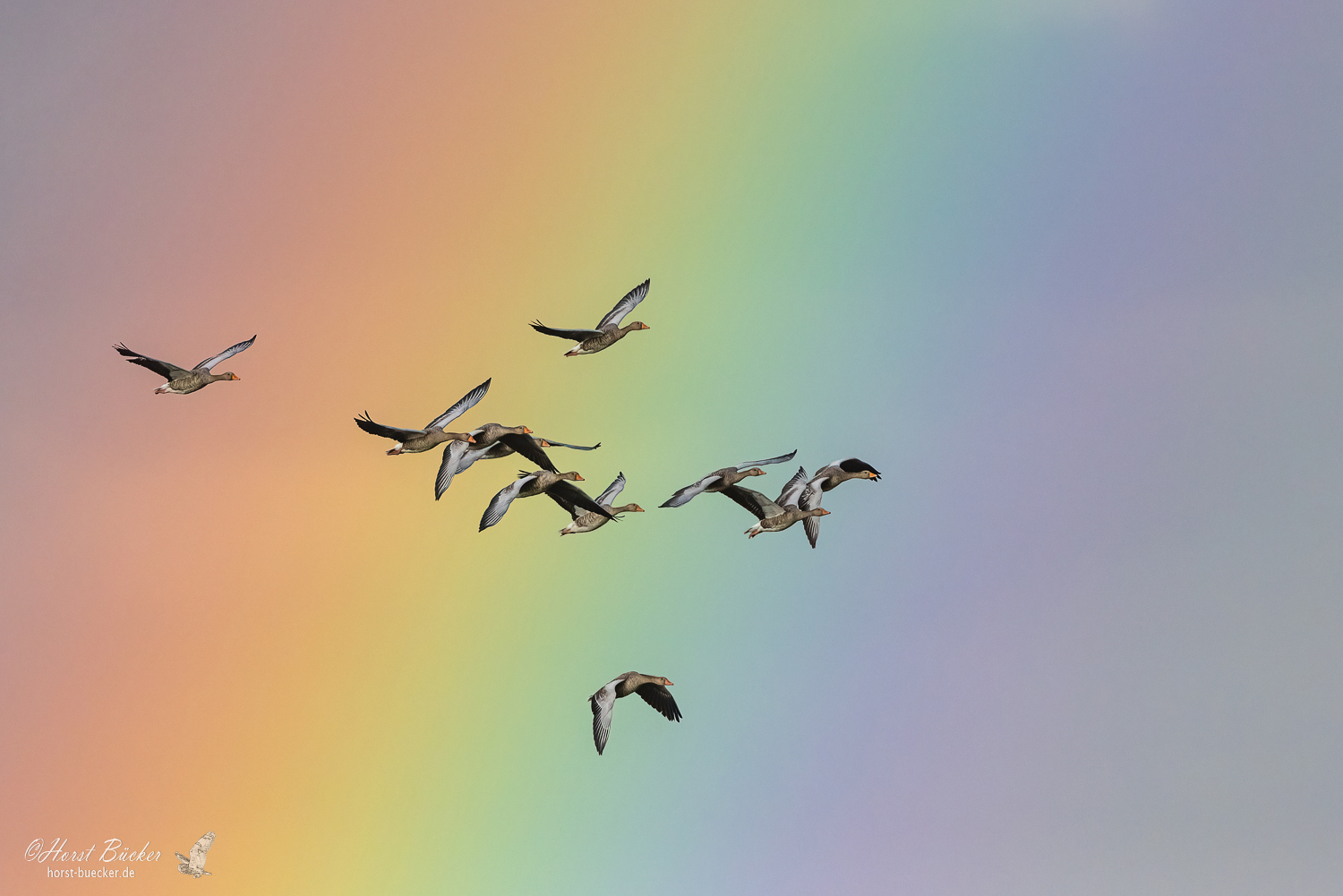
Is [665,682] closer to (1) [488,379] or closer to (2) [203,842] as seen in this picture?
(1) [488,379]

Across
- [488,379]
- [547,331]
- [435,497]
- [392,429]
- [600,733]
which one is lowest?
[600,733]

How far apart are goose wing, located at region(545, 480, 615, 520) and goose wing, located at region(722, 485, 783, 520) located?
5.03m

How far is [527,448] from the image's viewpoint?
51.9 meters

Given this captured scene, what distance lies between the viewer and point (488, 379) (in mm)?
50500

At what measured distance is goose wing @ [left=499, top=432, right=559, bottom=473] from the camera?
5103 centimetres

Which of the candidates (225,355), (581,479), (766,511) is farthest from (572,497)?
(225,355)

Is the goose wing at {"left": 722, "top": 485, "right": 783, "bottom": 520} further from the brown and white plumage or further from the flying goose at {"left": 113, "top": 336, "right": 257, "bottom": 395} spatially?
the flying goose at {"left": 113, "top": 336, "right": 257, "bottom": 395}

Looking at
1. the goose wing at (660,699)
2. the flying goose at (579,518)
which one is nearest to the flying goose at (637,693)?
the goose wing at (660,699)

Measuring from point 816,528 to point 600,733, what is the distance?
11955mm

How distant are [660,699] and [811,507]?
9.35 m

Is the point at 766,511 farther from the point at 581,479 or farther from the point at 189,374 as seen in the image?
the point at 189,374

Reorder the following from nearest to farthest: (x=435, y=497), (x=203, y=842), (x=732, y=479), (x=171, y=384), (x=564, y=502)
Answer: (x=435, y=497), (x=732, y=479), (x=564, y=502), (x=171, y=384), (x=203, y=842)

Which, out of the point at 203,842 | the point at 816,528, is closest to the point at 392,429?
the point at 816,528

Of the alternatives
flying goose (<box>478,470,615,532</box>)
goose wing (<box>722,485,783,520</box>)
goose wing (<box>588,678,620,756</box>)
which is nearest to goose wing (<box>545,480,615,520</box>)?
flying goose (<box>478,470,615,532</box>)
